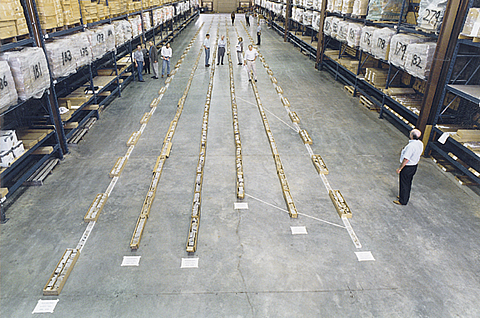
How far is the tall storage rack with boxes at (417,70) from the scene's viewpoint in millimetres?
7695

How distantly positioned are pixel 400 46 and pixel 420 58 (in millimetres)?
1202

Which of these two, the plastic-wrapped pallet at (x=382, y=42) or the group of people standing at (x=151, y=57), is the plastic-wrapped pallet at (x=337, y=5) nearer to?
the plastic-wrapped pallet at (x=382, y=42)

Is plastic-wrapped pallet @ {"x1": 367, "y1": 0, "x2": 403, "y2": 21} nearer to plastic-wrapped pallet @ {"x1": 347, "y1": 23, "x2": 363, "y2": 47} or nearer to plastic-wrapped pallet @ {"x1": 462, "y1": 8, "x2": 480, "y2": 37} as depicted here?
plastic-wrapped pallet @ {"x1": 347, "y1": 23, "x2": 363, "y2": 47}

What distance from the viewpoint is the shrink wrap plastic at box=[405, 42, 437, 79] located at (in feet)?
27.8

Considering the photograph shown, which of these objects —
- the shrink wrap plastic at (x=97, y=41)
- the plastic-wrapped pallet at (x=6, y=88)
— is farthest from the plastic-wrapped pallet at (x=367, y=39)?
the plastic-wrapped pallet at (x=6, y=88)

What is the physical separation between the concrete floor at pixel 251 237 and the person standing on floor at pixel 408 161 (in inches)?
14.1

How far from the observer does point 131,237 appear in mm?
5918

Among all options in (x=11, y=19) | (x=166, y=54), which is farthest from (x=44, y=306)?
(x=166, y=54)

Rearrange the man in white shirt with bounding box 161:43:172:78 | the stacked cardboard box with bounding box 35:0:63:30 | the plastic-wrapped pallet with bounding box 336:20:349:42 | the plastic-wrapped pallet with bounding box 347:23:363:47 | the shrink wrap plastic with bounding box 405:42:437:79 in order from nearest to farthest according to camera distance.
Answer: the stacked cardboard box with bounding box 35:0:63:30, the shrink wrap plastic with bounding box 405:42:437:79, the plastic-wrapped pallet with bounding box 347:23:363:47, the plastic-wrapped pallet with bounding box 336:20:349:42, the man in white shirt with bounding box 161:43:172:78

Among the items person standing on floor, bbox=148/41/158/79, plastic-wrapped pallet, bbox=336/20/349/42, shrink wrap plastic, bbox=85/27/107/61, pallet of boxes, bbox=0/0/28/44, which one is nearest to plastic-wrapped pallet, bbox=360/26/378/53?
plastic-wrapped pallet, bbox=336/20/349/42

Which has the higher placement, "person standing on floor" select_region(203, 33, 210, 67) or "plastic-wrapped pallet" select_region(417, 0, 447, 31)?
"plastic-wrapped pallet" select_region(417, 0, 447, 31)

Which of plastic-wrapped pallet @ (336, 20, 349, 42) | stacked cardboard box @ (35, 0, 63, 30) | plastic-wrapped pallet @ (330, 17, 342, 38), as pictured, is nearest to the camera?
stacked cardboard box @ (35, 0, 63, 30)

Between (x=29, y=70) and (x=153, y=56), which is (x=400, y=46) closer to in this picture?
(x=29, y=70)

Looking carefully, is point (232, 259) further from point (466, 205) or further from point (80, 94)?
point (80, 94)
